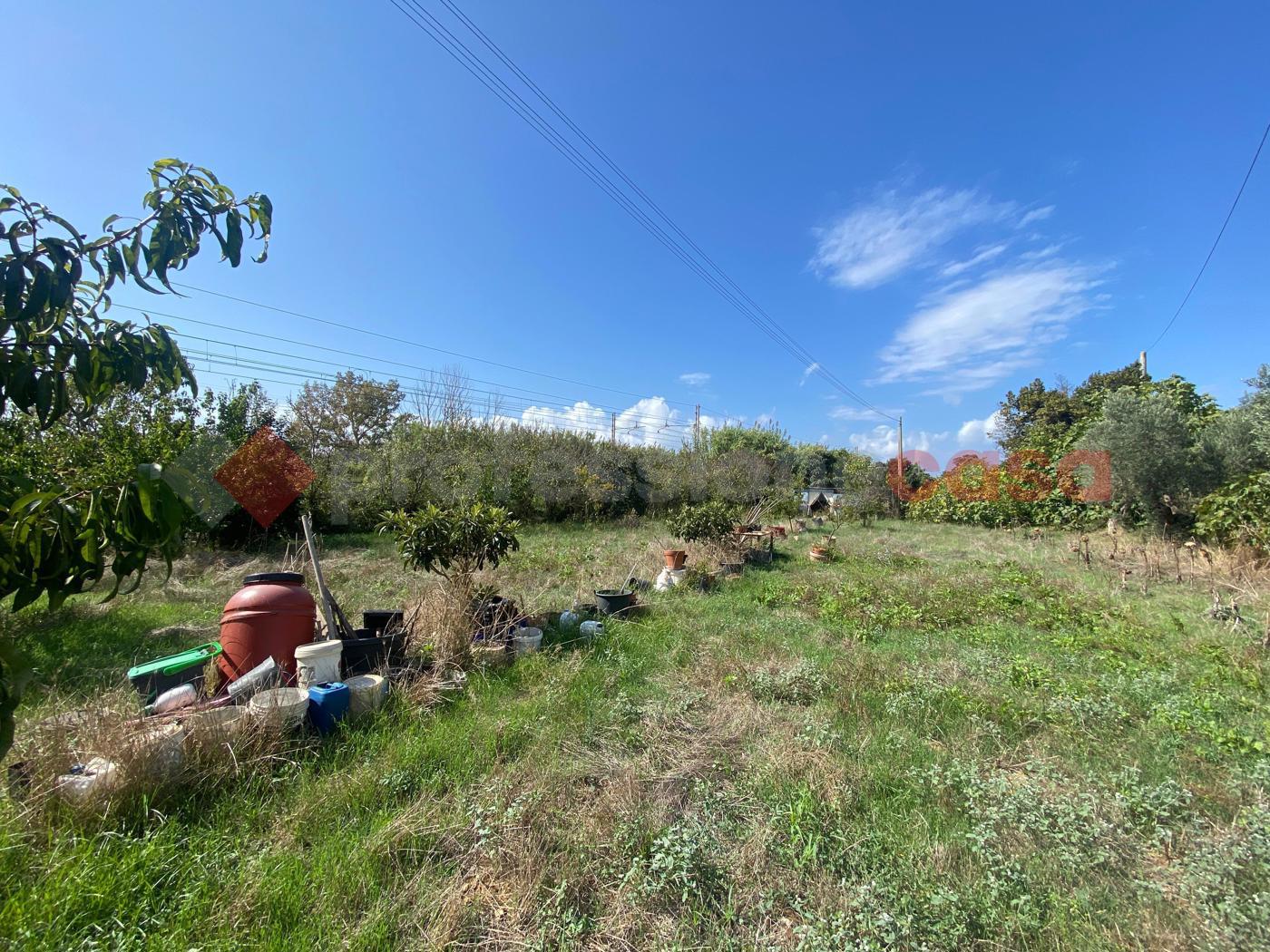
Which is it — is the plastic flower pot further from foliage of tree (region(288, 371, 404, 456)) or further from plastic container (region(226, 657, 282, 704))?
foliage of tree (region(288, 371, 404, 456))

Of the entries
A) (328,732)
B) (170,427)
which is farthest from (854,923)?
(170,427)

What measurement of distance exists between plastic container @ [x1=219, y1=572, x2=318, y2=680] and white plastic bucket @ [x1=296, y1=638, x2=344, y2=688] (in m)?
0.15

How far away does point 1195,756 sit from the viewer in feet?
9.23

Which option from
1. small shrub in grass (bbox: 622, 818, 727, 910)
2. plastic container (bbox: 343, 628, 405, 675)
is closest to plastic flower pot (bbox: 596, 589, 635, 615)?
plastic container (bbox: 343, 628, 405, 675)

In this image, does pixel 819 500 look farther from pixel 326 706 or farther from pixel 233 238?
pixel 233 238

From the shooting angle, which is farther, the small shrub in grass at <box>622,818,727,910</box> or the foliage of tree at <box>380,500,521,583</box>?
the foliage of tree at <box>380,500,521,583</box>

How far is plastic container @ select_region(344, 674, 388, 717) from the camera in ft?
10.1

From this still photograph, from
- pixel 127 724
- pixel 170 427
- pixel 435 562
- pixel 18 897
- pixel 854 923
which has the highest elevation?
pixel 170 427

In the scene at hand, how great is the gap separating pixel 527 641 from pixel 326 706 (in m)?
1.64

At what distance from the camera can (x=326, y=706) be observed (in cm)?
293

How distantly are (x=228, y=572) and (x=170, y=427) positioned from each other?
8.34 feet

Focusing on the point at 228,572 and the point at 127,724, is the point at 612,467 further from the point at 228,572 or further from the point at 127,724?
the point at 127,724

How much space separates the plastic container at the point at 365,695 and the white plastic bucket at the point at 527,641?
3.91 feet

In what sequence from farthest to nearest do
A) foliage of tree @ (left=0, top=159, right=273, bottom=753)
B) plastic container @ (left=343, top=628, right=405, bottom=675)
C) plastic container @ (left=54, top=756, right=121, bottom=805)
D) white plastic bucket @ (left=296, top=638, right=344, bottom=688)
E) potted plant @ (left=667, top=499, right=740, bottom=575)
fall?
potted plant @ (left=667, top=499, right=740, bottom=575) < plastic container @ (left=343, top=628, right=405, bottom=675) < white plastic bucket @ (left=296, top=638, right=344, bottom=688) < plastic container @ (left=54, top=756, right=121, bottom=805) < foliage of tree @ (left=0, top=159, right=273, bottom=753)
